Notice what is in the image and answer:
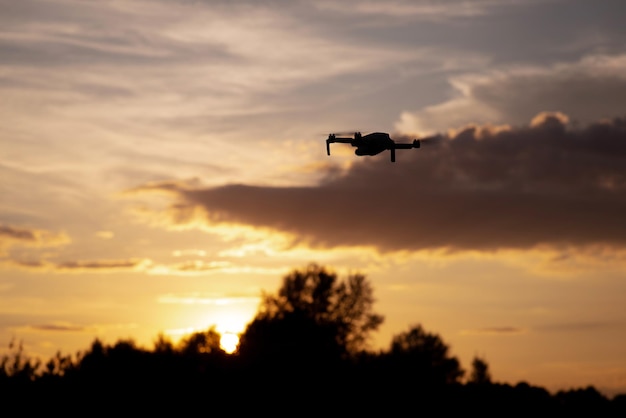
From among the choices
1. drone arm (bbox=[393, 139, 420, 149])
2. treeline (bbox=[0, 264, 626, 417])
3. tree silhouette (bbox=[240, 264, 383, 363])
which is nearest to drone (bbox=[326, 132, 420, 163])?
drone arm (bbox=[393, 139, 420, 149])

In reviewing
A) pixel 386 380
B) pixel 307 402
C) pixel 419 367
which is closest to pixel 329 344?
pixel 419 367

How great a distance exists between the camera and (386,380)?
271 feet

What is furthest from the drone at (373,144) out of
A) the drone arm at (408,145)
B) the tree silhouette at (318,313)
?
the tree silhouette at (318,313)

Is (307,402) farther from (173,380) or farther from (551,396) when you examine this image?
(551,396)

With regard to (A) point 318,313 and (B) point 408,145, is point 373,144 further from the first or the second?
(A) point 318,313

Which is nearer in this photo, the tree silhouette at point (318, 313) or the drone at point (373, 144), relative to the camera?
the drone at point (373, 144)

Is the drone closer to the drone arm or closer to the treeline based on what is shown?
the drone arm

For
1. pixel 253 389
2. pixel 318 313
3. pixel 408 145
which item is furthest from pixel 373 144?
pixel 318 313

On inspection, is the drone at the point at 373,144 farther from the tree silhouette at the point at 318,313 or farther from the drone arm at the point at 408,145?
the tree silhouette at the point at 318,313

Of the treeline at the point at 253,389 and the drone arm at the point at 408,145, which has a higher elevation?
the drone arm at the point at 408,145

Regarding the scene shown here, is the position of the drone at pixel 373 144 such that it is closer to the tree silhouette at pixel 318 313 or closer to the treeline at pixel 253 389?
the treeline at pixel 253 389

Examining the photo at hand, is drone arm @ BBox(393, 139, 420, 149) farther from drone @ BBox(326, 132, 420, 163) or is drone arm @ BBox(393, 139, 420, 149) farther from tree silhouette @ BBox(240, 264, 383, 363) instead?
tree silhouette @ BBox(240, 264, 383, 363)

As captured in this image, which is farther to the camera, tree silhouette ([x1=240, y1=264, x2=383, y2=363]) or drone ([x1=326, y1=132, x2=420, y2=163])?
tree silhouette ([x1=240, y1=264, x2=383, y2=363])

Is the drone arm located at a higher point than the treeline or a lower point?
higher
